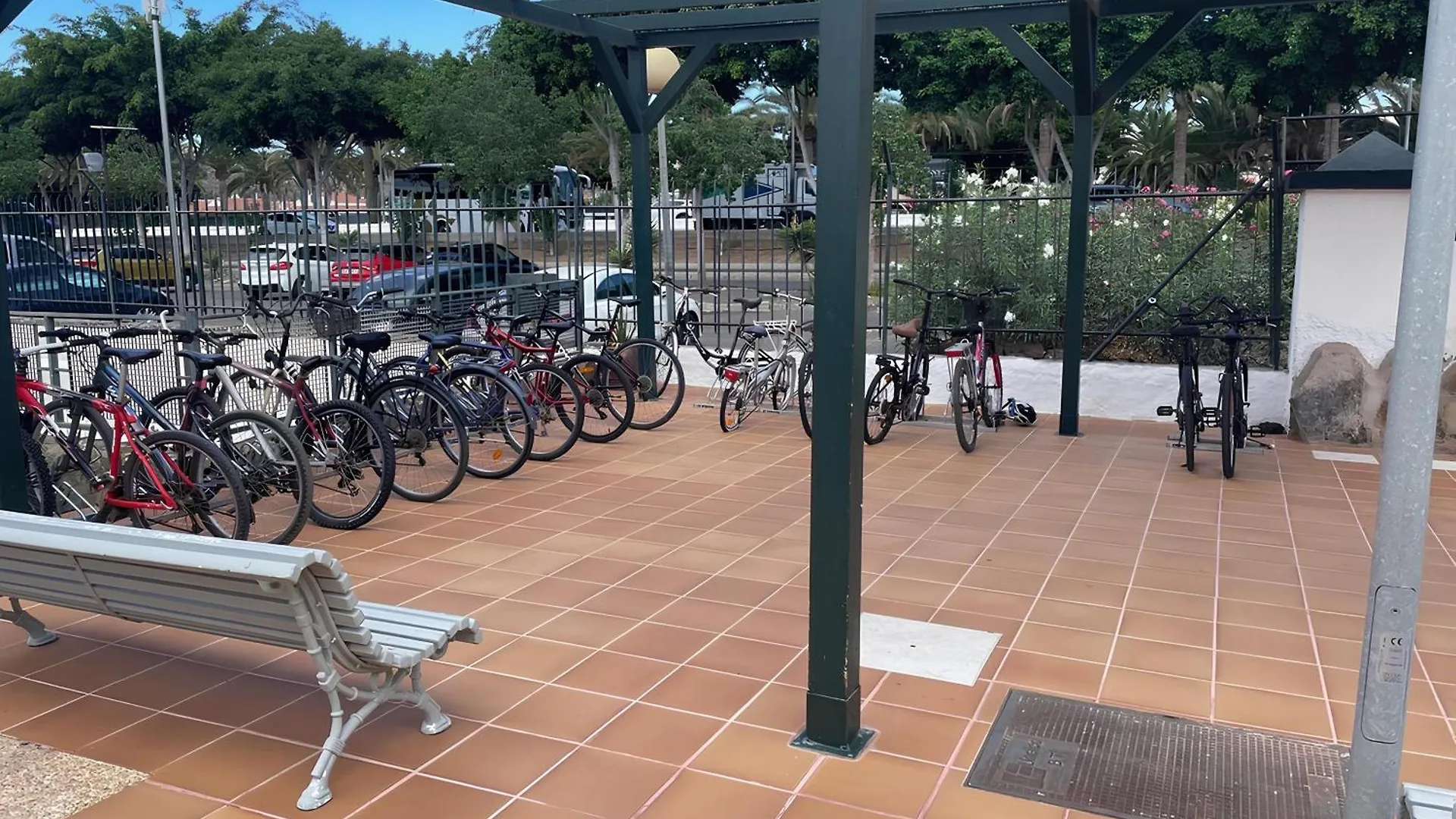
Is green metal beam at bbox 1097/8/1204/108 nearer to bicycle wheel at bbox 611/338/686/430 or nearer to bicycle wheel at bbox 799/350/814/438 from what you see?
bicycle wheel at bbox 799/350/814/438

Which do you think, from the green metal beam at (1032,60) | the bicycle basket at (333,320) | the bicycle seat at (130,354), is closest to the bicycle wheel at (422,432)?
the bicycle basket at (333,320)

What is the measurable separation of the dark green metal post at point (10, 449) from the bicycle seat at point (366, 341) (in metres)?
1.67

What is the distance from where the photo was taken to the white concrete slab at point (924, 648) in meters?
3.94

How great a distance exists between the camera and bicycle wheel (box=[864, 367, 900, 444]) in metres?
8.10

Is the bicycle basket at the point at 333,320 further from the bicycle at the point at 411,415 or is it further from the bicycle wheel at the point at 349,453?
the bicycle wheel at the point at 349,453

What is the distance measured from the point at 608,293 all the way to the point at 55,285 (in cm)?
491

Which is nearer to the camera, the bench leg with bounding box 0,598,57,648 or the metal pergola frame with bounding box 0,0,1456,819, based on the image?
the metal pergola frame with bounding box 0,0,1456,819

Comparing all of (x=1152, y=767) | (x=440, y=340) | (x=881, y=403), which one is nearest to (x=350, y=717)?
(x=1152, y=767)

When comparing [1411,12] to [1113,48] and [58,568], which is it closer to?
[1113,48]

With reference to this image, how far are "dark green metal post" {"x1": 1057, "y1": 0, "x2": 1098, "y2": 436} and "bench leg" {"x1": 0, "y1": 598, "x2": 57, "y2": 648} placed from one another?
21.7 feet

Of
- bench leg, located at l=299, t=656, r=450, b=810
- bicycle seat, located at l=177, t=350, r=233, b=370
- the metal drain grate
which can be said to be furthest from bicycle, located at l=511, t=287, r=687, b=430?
the metal drain grate

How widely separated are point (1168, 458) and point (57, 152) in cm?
3635

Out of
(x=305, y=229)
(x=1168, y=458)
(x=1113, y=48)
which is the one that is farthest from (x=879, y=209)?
(x=1113, y=48)

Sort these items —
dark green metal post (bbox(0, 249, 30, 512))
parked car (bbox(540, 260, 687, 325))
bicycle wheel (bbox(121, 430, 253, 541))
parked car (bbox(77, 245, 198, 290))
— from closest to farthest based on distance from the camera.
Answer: dark green metal post (bbox(0, 249, 30, 512))
bicycle wheel (bbox(121, 430, 253, 541))
parked car (bbox(77, 245, 198, 290))
parked car (bbox(540, 260, 687, 325))
